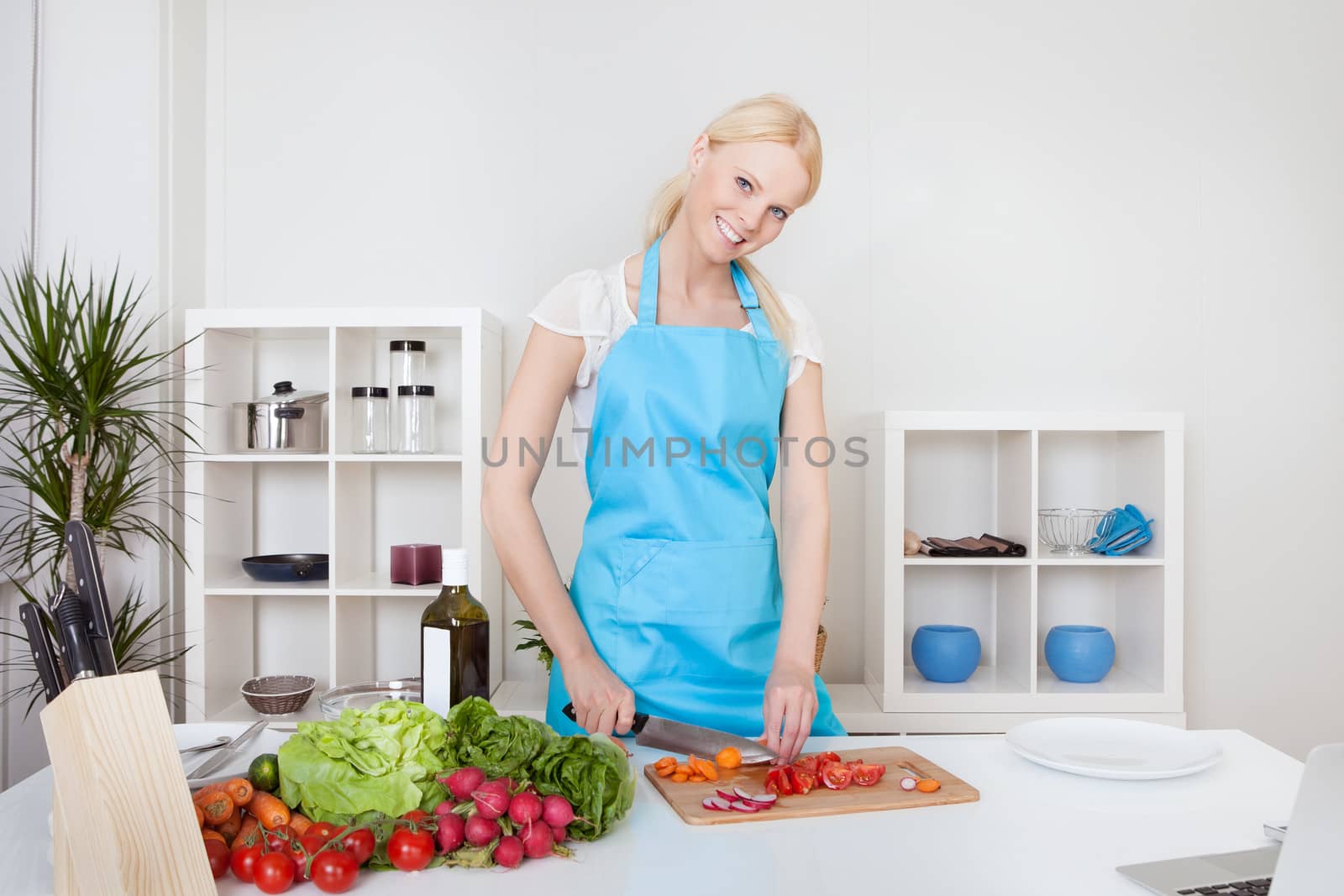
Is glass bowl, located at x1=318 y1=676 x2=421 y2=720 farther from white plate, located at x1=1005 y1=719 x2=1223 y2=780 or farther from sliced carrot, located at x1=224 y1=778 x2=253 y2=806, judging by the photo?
white plate, located at x1=1005 y1=719 x2=1223 y2=780

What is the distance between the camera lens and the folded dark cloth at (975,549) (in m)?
2.92

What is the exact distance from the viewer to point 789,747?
54.0 inches

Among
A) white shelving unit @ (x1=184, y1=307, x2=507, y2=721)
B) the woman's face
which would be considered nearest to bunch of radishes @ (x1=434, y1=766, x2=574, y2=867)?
the woman's face

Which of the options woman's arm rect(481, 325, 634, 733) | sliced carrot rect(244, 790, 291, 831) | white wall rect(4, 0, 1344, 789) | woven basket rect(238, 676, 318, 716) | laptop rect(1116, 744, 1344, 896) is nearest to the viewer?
laptop rect(1116, 744, 1344, 896)

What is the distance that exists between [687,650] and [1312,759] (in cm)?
110

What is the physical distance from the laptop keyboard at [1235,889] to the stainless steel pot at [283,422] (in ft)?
8.23

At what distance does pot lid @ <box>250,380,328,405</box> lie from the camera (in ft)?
9.46

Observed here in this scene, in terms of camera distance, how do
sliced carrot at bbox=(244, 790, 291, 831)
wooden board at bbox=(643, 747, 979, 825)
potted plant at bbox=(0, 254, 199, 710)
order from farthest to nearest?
1. potted plant at bbox=(0, 254, 199, 710)
2. wooden board at bbox=(643, 747, 979, 825)
3. sliced carrot at bbox=(244, 790, 291, 831)

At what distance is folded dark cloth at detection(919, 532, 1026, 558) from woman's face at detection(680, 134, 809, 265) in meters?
1.48

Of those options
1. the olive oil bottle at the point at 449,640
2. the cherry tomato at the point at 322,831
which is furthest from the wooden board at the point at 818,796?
the cherry tomato at the point at 322,831

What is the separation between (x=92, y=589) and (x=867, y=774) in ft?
2.84

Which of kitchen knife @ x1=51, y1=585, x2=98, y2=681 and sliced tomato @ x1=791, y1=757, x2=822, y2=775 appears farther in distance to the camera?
sliced tomato @ x1=791, y1=757, x2=822, y2=775

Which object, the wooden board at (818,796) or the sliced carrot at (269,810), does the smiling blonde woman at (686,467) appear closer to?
the wooden board at (818,796)

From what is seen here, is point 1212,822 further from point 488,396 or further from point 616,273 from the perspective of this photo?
point 488,396
